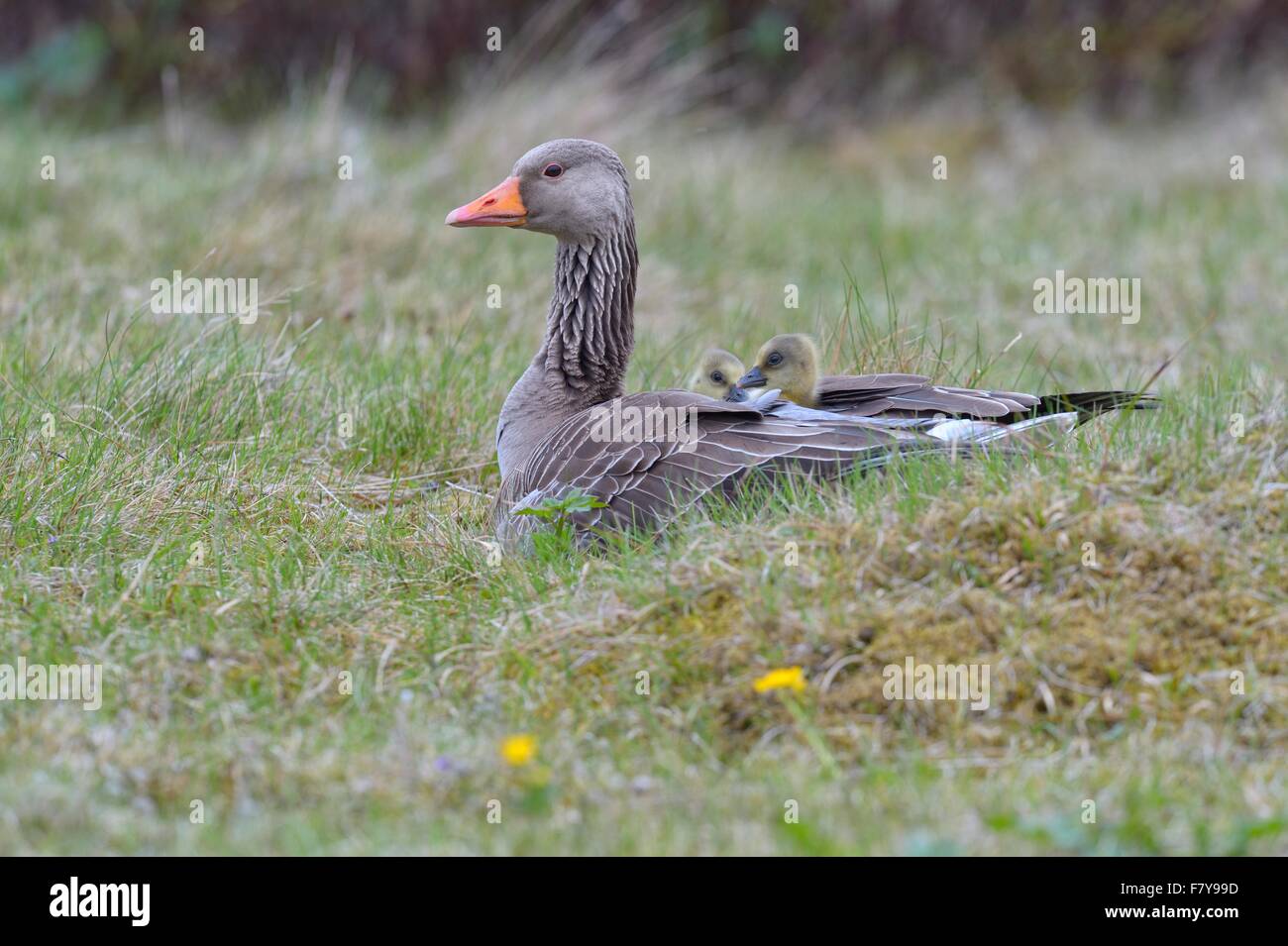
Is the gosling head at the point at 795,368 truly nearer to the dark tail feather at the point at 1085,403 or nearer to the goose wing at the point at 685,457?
the goose wing at the point at 685,457

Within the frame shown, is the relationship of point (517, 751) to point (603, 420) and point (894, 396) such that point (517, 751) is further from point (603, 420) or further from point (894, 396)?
point (894, 396)

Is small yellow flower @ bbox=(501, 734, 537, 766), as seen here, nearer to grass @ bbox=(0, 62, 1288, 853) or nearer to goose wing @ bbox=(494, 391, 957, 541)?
grass @ bbox=(0, 62, 1288, 853)

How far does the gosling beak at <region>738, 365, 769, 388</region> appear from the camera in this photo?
5.50m

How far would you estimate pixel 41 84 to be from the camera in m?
13.3

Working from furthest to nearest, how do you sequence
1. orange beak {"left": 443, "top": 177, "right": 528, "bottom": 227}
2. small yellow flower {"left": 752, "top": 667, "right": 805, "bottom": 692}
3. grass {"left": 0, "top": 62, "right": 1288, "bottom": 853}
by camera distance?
orange beak {"left": 443, "top": 177, "right": 528, "bottom": 227} → small yellow flower {"left": 752, "top": 667, "right": 805, "bottom": 692} → grass {"left": 0, "top": 62, "right": 1288, "bottom": 853}

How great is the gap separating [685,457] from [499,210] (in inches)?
53.8

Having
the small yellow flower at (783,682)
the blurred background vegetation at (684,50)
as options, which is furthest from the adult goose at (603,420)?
the blurred background vegetation at (684,50)

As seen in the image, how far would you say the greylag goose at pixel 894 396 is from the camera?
503cm

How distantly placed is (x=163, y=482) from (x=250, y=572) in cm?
73

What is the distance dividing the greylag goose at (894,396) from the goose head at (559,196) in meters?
0.85

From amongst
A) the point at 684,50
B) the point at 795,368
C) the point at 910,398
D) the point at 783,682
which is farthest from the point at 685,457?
the point at 684,50

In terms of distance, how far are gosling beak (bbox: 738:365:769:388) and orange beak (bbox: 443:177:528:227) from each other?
1.02m

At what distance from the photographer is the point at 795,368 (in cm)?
539

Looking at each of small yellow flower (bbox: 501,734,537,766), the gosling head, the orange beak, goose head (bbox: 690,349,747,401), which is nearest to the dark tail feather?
the gosling head
